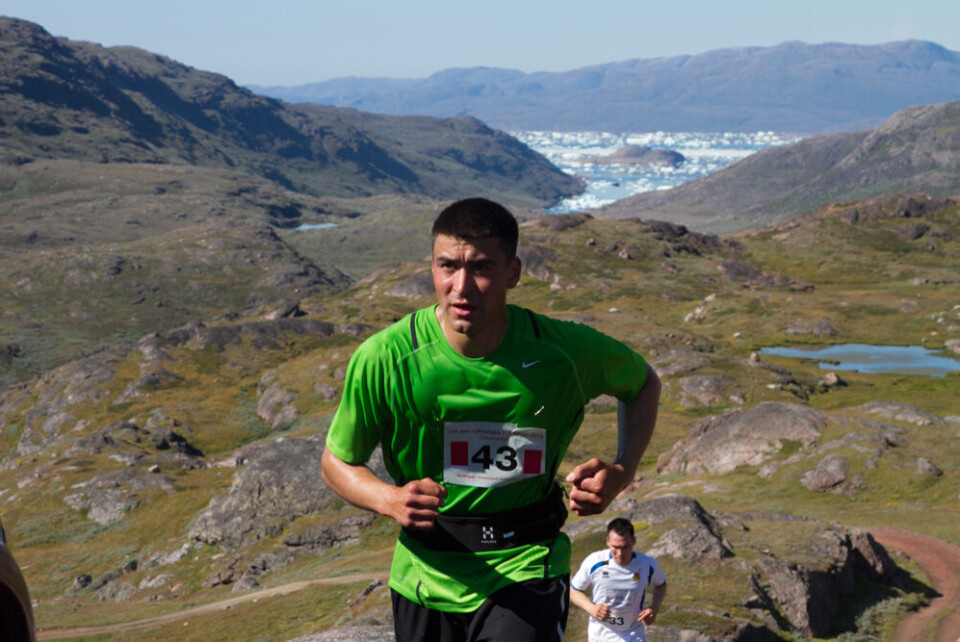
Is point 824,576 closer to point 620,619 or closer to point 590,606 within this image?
point 620,619

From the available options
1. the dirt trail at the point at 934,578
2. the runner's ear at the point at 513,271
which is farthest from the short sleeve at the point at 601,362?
the dirt trail at the point at 934,578

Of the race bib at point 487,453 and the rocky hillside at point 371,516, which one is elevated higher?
the race bib at point 487,453

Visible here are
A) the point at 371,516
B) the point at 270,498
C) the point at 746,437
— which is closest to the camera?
the point at 371,516

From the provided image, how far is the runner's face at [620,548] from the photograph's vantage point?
14594mm

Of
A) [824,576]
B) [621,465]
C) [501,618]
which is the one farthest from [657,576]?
[824,576]

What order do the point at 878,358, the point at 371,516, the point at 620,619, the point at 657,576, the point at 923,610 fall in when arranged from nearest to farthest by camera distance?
the point at 620,619 < the point at 657,576 < the point at 923,610 < the point at 371,516 < the point at 878,358

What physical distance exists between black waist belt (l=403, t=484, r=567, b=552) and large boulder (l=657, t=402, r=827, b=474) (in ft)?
176

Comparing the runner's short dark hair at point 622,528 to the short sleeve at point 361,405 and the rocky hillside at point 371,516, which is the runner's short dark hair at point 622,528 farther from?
the short sleeve at point 361,405

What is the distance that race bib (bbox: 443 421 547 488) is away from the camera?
318 inches

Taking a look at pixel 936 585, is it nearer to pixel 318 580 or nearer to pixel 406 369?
pixel 318 580

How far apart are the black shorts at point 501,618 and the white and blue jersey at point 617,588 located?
6.48m

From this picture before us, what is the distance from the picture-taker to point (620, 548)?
576 inches

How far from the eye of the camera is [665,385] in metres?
110

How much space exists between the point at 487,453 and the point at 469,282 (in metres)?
1.59
